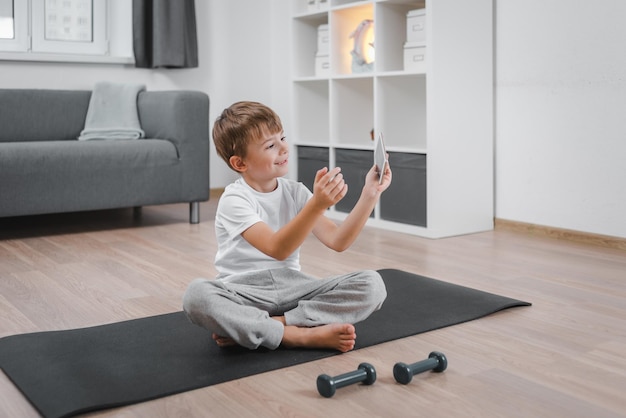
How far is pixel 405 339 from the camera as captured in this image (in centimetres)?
189

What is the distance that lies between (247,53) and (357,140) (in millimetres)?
1215

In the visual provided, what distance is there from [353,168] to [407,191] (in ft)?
1.30

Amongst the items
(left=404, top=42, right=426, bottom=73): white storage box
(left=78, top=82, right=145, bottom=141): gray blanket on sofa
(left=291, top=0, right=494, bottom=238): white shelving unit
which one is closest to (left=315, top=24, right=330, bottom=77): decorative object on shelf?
(left=291, top=0, right=494, bottom=238): white shelving unit

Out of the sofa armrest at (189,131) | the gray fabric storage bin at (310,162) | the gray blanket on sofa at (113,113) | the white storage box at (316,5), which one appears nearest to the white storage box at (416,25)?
the white storage box at (316,5)

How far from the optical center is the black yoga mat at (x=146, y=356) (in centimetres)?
153

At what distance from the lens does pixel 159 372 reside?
1.64 metres

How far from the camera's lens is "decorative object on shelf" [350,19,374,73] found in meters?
3.85

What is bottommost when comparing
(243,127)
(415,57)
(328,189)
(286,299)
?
(286,299)

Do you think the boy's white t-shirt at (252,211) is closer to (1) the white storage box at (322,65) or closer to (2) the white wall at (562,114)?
(2) the white wall at (562,114)

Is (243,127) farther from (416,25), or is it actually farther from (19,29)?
(19,29)

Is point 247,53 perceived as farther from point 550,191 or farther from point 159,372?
point 159,372

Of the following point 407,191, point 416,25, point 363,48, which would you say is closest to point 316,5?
point 363,48

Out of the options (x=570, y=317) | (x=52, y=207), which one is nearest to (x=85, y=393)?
(x=570, y=317)

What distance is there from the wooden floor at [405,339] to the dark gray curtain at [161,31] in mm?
1023
